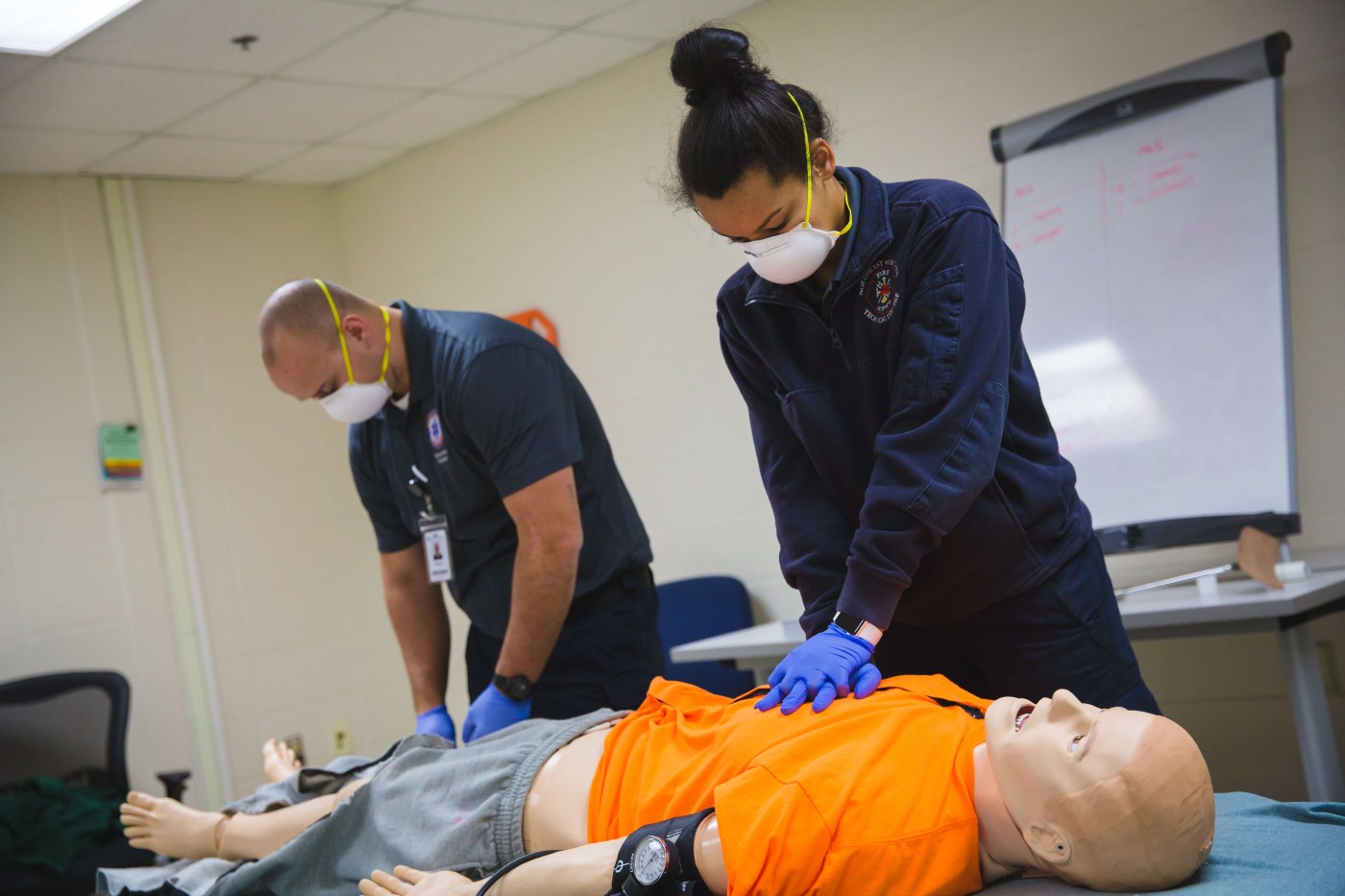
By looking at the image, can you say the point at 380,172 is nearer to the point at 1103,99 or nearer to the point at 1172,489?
the point at 1103,99

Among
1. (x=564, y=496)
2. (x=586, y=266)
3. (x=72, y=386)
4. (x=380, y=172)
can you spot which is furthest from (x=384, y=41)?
(x=564, y=496)

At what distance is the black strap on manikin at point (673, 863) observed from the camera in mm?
1300

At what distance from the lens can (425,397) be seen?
2.24 metres

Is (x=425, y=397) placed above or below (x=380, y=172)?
below

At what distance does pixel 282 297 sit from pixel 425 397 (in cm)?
33

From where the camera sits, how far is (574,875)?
4.54ft

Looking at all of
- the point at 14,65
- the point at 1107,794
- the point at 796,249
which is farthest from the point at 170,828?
the point at 14,65

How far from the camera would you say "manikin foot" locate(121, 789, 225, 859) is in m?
2.10

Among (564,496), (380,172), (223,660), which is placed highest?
(380,172)

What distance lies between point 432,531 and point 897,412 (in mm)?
1146

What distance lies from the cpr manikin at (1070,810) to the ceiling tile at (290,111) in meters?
2.96

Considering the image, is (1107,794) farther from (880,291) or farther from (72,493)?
(72,493)

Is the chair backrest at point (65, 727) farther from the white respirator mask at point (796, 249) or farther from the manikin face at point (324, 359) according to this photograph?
the white respirator mask at point (796, 249)

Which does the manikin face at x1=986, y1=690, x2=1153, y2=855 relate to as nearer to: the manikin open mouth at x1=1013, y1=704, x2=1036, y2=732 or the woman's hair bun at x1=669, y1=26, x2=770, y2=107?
the manikin open mouth at x1=1013, y1=704, x2=1036, y2=732
